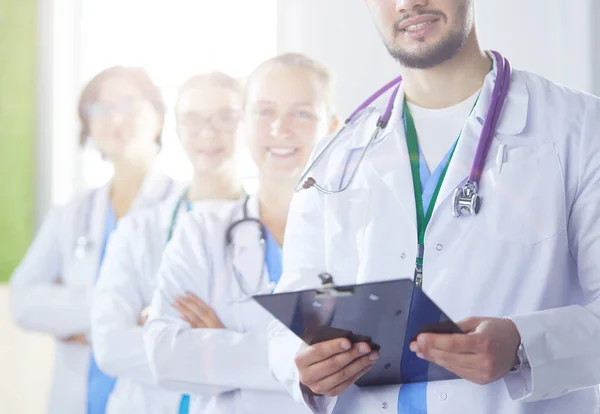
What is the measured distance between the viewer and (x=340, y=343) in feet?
3.27

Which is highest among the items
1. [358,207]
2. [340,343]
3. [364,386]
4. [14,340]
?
[358,207]

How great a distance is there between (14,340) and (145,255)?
0.48 m

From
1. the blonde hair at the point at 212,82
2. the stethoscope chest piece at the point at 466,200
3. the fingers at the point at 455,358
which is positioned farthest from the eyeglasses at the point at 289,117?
the fingers at the point at 455,358

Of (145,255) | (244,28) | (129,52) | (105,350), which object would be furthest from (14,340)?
(244,28)

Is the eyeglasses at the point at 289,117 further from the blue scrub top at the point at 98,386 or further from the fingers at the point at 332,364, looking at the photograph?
the fingers at the point at 332,364

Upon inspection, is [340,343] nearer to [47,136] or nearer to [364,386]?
[364,386]

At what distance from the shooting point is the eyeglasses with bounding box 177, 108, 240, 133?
1.58m

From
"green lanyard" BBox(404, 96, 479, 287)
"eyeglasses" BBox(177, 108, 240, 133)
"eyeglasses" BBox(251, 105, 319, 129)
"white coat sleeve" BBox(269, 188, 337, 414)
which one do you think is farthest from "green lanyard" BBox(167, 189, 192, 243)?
"green lanyard" BBox(404, 96, 479, 287)

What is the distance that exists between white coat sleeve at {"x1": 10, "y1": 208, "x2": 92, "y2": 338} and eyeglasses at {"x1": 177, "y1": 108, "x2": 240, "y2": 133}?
0.42 meters

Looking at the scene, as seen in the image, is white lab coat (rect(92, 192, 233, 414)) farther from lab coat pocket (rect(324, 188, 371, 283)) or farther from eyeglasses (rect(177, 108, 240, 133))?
lab coat pocket (rect(324, 188, 371, 283))

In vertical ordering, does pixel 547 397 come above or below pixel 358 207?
below

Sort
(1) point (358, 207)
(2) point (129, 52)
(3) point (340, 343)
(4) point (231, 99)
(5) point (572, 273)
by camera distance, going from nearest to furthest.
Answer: (3) point (340, 343) < (5) point (572, 273) < (1) point (358, 207) < (4) point (231, 99) < (2) point (129, 52)

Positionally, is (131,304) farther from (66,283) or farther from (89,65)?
(89,65)

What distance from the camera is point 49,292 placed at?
1.74 meters
